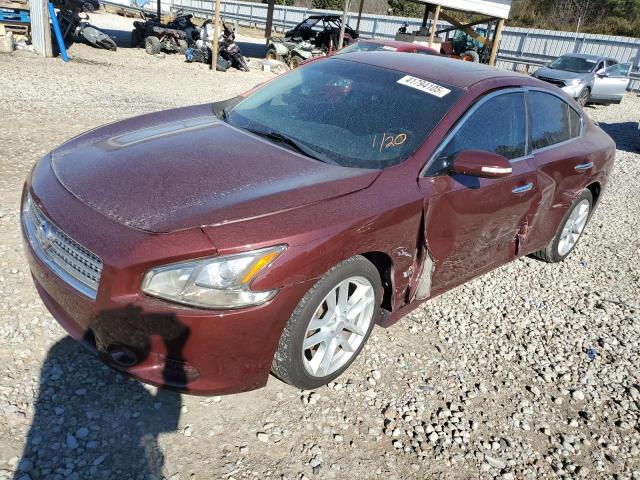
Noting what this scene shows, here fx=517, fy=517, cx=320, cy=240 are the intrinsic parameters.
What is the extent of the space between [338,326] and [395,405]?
1.80ft

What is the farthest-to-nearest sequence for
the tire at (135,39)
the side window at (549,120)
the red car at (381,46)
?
the tire at (135,39) < the red car at (381,46) < the side window at (549,120)

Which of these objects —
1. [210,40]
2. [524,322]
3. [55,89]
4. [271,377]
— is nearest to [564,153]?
[524,322]

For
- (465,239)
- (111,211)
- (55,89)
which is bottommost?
(55,89)

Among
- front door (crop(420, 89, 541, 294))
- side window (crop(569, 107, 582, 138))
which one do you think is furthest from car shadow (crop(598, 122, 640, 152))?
front door (crop(420, 89, 541, 294))

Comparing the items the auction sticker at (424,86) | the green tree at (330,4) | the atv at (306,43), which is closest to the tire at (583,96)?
the atv at (306,43)

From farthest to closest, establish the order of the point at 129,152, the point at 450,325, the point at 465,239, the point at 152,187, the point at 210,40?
the point at 210,40, the point at 450,325, the point at 465,239, the point at 129,152, the point at 152,187

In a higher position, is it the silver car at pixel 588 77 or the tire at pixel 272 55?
the silver car at pixel 588 77

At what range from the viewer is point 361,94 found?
3312mm

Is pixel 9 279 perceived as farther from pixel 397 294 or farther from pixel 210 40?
pixel 210 40

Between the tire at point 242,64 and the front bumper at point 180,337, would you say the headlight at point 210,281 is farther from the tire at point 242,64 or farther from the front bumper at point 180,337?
the tire at point 242,64

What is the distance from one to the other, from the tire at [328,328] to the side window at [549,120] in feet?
6.07

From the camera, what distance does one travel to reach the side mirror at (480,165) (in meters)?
2.82

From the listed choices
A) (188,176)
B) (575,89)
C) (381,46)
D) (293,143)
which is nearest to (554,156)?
(293,143)

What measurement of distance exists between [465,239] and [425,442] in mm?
1269
